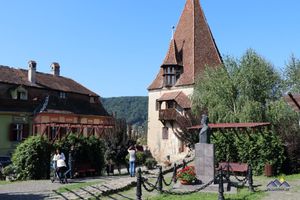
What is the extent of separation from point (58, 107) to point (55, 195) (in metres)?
25.5

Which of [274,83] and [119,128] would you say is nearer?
[119,128]

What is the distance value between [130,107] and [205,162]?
4467 inches

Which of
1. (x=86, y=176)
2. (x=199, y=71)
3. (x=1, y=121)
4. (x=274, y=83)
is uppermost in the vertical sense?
(x=199, y=71)

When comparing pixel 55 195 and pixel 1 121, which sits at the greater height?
pixel 1 121

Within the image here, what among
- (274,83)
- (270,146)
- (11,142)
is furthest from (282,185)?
(11,142)

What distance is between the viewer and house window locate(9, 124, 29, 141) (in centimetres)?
3503

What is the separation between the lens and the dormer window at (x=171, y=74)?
42250 millimetres

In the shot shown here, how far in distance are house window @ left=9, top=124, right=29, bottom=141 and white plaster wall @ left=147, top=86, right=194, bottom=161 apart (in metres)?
13.6

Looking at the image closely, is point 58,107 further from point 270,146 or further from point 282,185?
point 282,185

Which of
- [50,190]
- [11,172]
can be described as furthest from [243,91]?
[50,190]

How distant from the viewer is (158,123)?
4278 cm

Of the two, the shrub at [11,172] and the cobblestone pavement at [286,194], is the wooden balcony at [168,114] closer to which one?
the shrub at [11,172]

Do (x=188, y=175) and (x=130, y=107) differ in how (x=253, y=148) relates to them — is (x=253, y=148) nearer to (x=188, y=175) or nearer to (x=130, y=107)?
(x=188, y=175)

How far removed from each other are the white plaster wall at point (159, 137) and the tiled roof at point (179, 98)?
0.48m
